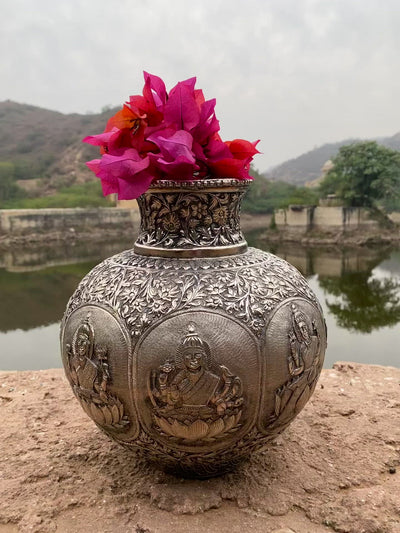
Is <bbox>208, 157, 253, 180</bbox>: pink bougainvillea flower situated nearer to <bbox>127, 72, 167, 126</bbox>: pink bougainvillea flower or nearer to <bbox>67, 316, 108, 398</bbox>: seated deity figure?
<bbox>127, 72, 167, 126</bbox>: pink bougainvillea flower

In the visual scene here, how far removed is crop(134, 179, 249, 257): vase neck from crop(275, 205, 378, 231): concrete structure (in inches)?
771

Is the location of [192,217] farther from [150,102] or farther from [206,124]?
[150,102]

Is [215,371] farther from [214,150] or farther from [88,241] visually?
[88,241]

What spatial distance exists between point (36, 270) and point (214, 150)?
14477 mm

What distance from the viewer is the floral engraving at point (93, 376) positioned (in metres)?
2.14

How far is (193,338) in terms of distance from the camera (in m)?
2.02

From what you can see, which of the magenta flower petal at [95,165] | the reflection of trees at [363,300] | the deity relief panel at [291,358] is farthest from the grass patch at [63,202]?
the deity relief panel at [291,358]

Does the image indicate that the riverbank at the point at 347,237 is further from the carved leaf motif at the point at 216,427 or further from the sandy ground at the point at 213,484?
the carved leaf motif at the point at 216,427

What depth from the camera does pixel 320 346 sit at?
2355 millimetres

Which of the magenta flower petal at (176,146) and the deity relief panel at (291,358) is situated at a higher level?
the magenta flower petal at (176,146)

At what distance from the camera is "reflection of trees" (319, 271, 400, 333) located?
860cm

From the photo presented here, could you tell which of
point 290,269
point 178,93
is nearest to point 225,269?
point 290,269

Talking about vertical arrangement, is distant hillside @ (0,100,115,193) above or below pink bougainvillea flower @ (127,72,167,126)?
above

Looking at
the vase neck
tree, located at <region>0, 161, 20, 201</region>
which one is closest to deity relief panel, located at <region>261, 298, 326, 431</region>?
the vase neck
